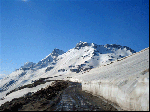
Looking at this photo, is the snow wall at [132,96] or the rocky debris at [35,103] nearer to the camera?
the snow wall at [132,96]

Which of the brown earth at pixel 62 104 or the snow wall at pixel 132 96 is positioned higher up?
the snow wall at pixel 132 96

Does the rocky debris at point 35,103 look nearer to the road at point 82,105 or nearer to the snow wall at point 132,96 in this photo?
the road at point 82,105

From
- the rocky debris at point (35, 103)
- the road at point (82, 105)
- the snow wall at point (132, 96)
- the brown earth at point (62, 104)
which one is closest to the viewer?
the snow wall at point (132, 96)

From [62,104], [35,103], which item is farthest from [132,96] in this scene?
[35,103]

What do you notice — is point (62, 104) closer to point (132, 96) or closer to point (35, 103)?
point (35, 103)

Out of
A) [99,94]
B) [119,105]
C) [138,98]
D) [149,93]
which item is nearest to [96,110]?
[119,105]

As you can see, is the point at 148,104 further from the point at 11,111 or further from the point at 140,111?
the point at 11,111

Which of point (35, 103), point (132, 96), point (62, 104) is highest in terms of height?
point (132, 96)

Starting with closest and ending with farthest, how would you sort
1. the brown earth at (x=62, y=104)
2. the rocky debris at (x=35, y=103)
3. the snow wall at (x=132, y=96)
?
the snow wall at (x=132, y=96) → the brown earth at (x=62, y=104) → the rocky debris at (x=35, y=103)

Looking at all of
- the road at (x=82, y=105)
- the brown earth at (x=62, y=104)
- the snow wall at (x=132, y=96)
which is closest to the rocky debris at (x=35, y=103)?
the brown earth at (x=62, y=104)

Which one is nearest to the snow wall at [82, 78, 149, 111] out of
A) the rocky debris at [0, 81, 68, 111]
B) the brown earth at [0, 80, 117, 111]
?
the brown earth at [0, 80, 117, 111]

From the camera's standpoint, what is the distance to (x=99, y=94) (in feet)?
40.3

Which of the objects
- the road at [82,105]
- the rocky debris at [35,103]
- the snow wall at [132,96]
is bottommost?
the rocky debris at [35,103]

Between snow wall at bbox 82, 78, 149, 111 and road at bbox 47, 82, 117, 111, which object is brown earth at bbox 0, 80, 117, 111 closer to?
road at bbox 47, 82, 117, 111
